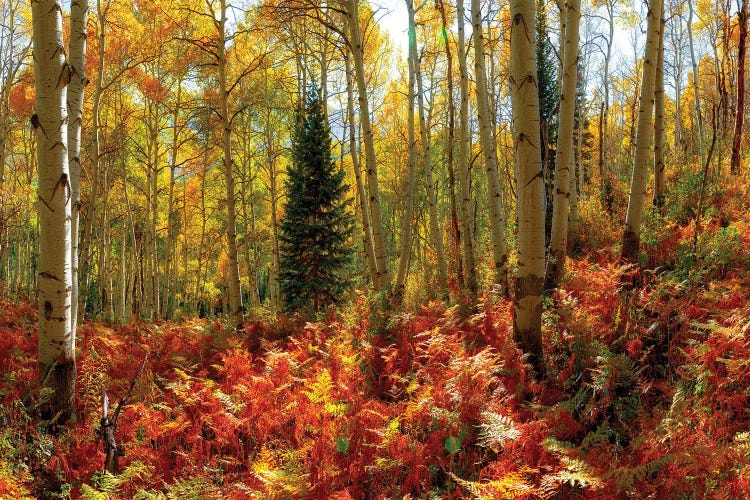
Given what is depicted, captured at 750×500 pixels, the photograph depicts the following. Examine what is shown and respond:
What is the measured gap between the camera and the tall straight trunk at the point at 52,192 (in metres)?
3.27

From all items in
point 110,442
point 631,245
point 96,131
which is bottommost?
point 110,442

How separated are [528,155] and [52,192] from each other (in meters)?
3.99

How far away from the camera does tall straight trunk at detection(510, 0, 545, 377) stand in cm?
361

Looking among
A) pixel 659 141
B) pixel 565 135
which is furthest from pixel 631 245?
pixel 659 141

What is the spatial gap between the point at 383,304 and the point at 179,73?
413 inches

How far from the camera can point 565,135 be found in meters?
5.23

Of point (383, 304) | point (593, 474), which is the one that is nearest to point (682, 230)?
point (383, 304)

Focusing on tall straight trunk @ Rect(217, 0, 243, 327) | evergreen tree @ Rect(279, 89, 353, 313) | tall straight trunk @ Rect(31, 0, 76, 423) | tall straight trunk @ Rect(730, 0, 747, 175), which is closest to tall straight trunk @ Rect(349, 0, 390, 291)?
tall straight trunk @ Rect(217, 0, 243, 327)

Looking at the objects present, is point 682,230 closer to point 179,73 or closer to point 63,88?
point 63,88

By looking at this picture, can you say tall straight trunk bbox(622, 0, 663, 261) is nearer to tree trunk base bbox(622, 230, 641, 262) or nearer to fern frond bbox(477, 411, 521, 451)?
tree trunk base bbox(622, 230, 641, 262)

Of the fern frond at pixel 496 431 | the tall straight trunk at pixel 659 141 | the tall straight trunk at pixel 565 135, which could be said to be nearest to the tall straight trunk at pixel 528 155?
the fern frond at pixel 496 431

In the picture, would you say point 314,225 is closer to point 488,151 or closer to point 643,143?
point 488,151

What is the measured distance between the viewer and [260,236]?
634 inches

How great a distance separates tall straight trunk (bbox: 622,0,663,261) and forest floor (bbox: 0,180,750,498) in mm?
565
